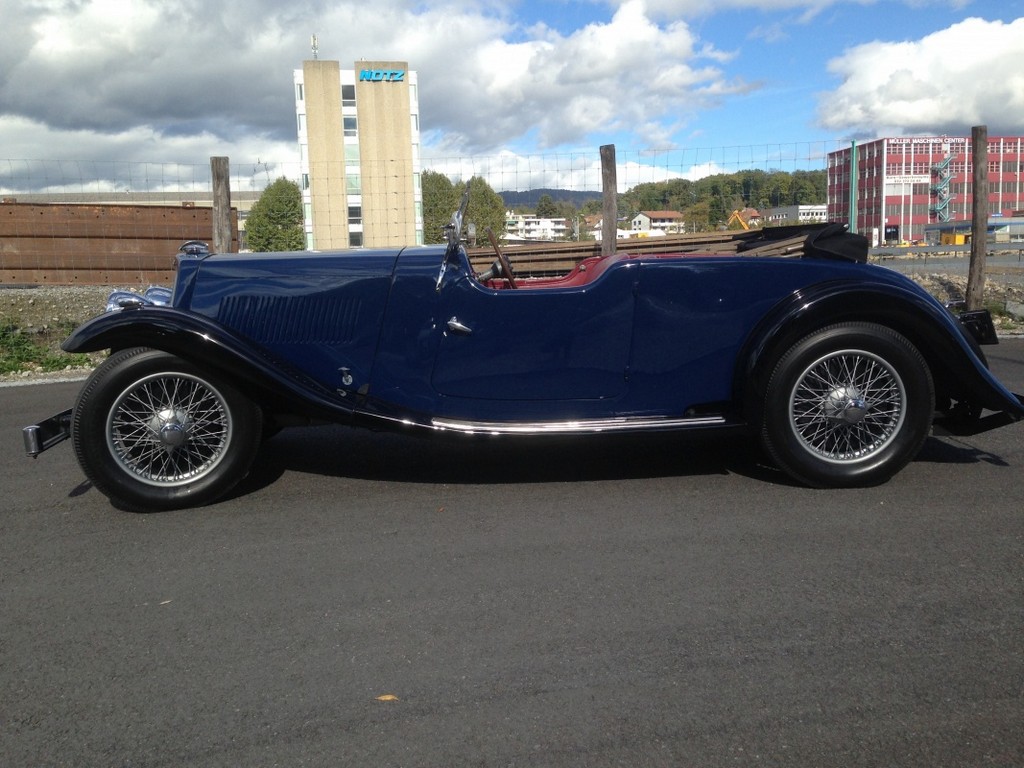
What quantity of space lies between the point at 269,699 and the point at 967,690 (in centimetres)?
189

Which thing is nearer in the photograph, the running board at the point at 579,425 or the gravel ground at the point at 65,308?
the running board at the point at 579,425

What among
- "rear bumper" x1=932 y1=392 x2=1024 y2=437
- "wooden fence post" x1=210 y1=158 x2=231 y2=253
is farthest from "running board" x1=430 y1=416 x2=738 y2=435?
"wooden fence post" x1=210 y1=158 x2=231 y2=253

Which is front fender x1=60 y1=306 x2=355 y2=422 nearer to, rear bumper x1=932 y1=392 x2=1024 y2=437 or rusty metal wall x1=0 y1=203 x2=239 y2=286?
rear bumper x1=932 y1=392 x2=1024 y2=437

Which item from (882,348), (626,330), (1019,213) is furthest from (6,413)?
(1019,213)

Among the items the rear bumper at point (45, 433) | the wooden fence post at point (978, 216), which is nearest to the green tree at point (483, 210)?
the rear bumper at point (45, 433)

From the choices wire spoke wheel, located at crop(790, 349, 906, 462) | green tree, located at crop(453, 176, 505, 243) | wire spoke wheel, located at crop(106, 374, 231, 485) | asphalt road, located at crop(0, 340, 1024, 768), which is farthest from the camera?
green tree, located at crop(453, 176, 505, 243)

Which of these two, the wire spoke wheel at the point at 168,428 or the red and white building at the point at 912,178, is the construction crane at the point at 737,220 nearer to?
the red and white building at the point at 912,178

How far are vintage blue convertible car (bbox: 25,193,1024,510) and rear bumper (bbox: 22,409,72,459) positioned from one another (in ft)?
0.04

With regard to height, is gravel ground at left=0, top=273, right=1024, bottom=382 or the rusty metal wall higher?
the rusty metal wall

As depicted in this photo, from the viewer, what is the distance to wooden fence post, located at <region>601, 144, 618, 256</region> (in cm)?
899

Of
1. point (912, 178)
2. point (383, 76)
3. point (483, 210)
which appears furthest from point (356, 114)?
point (912, 178)

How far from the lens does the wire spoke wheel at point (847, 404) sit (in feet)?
13.4

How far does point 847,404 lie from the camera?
13.3 feet

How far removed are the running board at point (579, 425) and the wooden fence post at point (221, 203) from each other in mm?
5685
